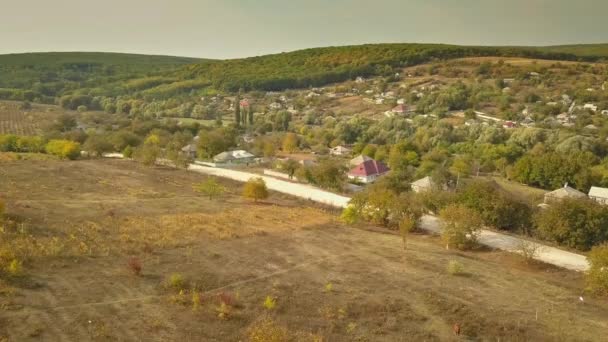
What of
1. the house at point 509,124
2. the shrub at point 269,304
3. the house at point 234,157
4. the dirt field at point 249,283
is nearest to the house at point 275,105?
the house at point 234,157

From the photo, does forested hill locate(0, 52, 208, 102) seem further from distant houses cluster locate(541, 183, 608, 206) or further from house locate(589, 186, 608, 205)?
house locate(589, 186, 608, 205)

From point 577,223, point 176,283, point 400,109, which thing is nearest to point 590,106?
point 400,109

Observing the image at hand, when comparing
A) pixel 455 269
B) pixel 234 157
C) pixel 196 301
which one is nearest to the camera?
pixel 196 301

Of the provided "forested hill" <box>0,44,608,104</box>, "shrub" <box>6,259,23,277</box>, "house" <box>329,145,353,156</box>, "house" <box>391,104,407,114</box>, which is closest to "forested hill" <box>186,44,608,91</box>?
"forested hill" <box>0,44,608,104</box>

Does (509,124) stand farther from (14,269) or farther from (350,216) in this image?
(14,269)

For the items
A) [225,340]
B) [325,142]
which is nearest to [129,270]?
[225,340]
